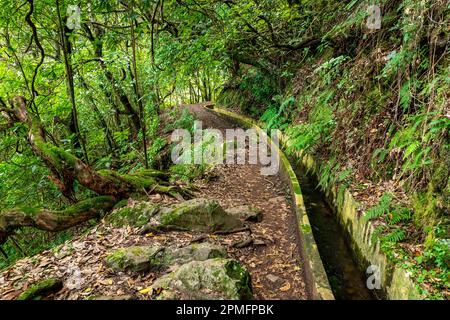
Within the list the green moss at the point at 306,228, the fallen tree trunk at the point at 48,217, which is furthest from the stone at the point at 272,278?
the fallen tree trunk at the point at 48,217

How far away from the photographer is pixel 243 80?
50.0ft

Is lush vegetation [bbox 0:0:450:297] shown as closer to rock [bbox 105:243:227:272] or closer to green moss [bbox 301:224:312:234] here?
green moss [bbox 301:224:312:234]

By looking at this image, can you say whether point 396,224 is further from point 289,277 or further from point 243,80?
point 243,80

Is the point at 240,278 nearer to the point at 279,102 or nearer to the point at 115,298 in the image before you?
the point at 115,298

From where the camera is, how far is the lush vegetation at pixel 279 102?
3.93 metres

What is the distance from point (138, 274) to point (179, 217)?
1391mm

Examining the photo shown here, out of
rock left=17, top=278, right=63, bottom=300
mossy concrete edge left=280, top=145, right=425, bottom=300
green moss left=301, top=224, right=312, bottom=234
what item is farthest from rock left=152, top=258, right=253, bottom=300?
mossy concrete edge left=280, top=145, right=425, bottom=300

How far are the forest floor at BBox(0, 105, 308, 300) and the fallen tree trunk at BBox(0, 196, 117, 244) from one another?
1.13ft

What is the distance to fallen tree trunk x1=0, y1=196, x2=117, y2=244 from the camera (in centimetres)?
439

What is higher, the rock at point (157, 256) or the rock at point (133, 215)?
the rock at point (133, 215)

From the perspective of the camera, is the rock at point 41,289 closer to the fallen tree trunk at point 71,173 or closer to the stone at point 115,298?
the stone at point 115,298

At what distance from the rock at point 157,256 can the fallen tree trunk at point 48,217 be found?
1442 mm

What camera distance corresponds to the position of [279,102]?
12953 millimetres
